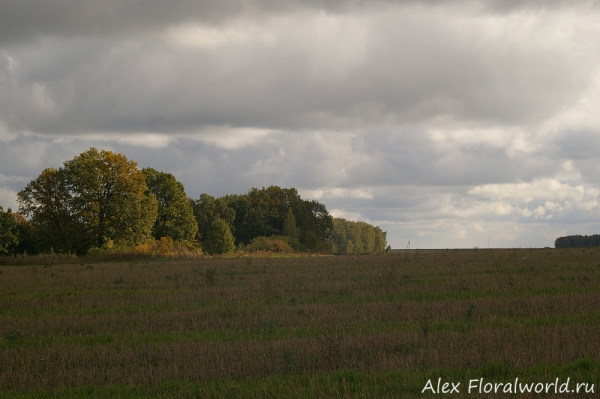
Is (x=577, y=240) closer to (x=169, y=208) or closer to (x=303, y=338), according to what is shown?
(x=169, y=208)

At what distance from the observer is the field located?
9.66m

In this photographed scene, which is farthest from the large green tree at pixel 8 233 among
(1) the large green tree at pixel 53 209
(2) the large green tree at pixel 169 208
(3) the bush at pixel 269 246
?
(3) the bush at pixel 269 246

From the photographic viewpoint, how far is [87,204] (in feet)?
227

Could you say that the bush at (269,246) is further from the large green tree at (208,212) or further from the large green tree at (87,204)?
the large green tree at (87,204)

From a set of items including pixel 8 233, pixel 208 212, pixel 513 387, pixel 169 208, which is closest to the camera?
pixel 513 387

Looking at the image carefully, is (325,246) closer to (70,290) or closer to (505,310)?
(70,290)

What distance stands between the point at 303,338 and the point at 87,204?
62.4 meters

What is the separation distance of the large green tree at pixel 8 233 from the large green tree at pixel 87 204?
203cm

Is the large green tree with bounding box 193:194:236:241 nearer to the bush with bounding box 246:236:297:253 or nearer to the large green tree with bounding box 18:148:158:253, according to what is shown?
the bush with bounding box 246:236:297:253

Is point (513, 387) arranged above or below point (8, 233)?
below

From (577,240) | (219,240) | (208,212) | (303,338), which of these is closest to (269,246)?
(219,240)

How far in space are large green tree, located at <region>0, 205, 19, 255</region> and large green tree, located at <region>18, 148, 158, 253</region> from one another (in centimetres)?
203

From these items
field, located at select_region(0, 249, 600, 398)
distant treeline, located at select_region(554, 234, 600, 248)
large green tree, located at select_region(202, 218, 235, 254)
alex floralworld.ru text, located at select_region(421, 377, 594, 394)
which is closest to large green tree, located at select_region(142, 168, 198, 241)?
large green tree, located at select_region(202, 218, 235, 254)

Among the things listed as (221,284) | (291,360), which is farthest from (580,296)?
(221,284)
